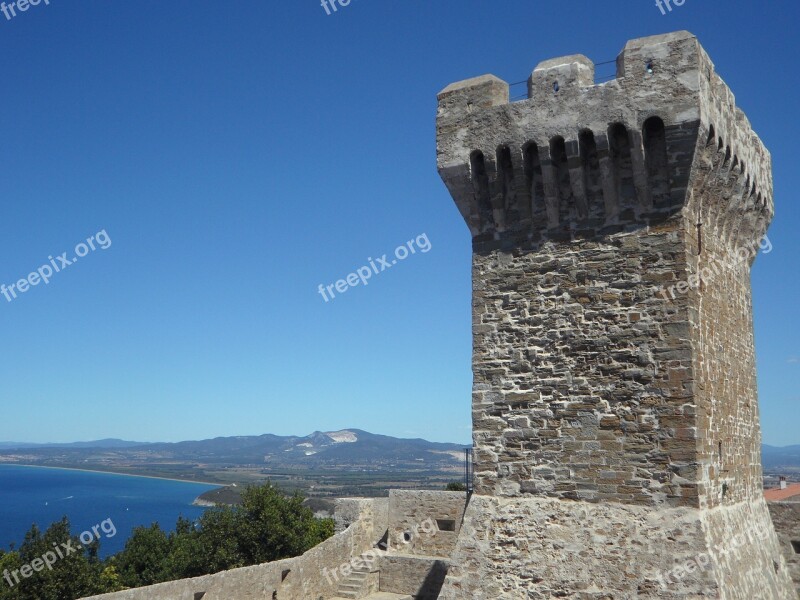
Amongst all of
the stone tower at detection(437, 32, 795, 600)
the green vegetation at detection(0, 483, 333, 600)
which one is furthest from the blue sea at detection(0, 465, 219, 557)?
the stone tower at detection(437, 32, 795, 600)

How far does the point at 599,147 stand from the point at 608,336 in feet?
8.33

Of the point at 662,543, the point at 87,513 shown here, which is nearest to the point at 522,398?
the point at 662,543

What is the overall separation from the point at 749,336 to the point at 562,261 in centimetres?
400

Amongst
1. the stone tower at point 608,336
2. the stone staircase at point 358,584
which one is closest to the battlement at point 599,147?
the stone tower at point 608,336

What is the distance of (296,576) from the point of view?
15.8 metres

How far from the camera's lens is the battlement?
9.55 meters

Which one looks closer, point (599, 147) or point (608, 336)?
point (608, 336)

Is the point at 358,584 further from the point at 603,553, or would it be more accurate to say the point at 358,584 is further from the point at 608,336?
the point at 608,336

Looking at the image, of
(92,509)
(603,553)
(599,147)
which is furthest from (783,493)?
(92,509)

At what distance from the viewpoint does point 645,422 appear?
926 centimetres

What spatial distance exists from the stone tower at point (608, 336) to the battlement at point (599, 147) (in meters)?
0.03

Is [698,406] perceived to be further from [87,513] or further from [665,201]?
[87,513]

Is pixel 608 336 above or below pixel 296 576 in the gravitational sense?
above

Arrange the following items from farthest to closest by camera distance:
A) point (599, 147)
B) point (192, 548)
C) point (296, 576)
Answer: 1. point (192, 548)
2. point (296, 576)
3. point (599, 147)
